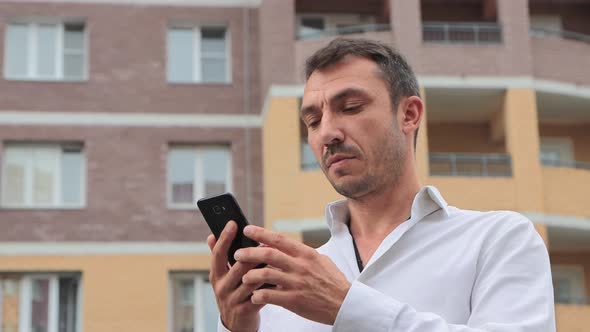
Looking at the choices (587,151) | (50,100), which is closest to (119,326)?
(50,100)

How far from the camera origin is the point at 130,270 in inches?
790

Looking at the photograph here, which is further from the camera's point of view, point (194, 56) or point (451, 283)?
point (194, 56)

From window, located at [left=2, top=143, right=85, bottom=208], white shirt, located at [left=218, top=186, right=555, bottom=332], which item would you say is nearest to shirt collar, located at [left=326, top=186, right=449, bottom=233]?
white shirt, located at [left=218, top=186, right=555, bottom=332]

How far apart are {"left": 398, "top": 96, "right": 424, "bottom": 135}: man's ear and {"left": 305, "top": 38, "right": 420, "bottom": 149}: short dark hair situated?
0.7 inches

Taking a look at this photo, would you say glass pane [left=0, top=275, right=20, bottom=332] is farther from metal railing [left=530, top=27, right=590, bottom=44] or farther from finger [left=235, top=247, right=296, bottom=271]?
finger [left=235, top=247, right=296, bottom=271]

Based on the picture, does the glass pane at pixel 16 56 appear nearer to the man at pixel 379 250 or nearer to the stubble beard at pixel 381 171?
the man at pixel 379 250

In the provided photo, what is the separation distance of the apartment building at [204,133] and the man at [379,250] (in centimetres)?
1615

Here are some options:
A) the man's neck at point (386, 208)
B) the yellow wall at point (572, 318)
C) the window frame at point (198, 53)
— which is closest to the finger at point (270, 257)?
the man's neck at point (386, 208)

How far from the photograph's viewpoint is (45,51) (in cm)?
2130

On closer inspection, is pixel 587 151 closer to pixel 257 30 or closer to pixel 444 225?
pixel 257 30

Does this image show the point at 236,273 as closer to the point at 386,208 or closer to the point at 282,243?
the point at 282,243

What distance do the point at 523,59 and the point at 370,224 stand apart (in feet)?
57.4

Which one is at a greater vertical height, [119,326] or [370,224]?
[370,224]

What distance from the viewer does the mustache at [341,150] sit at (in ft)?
8.56
